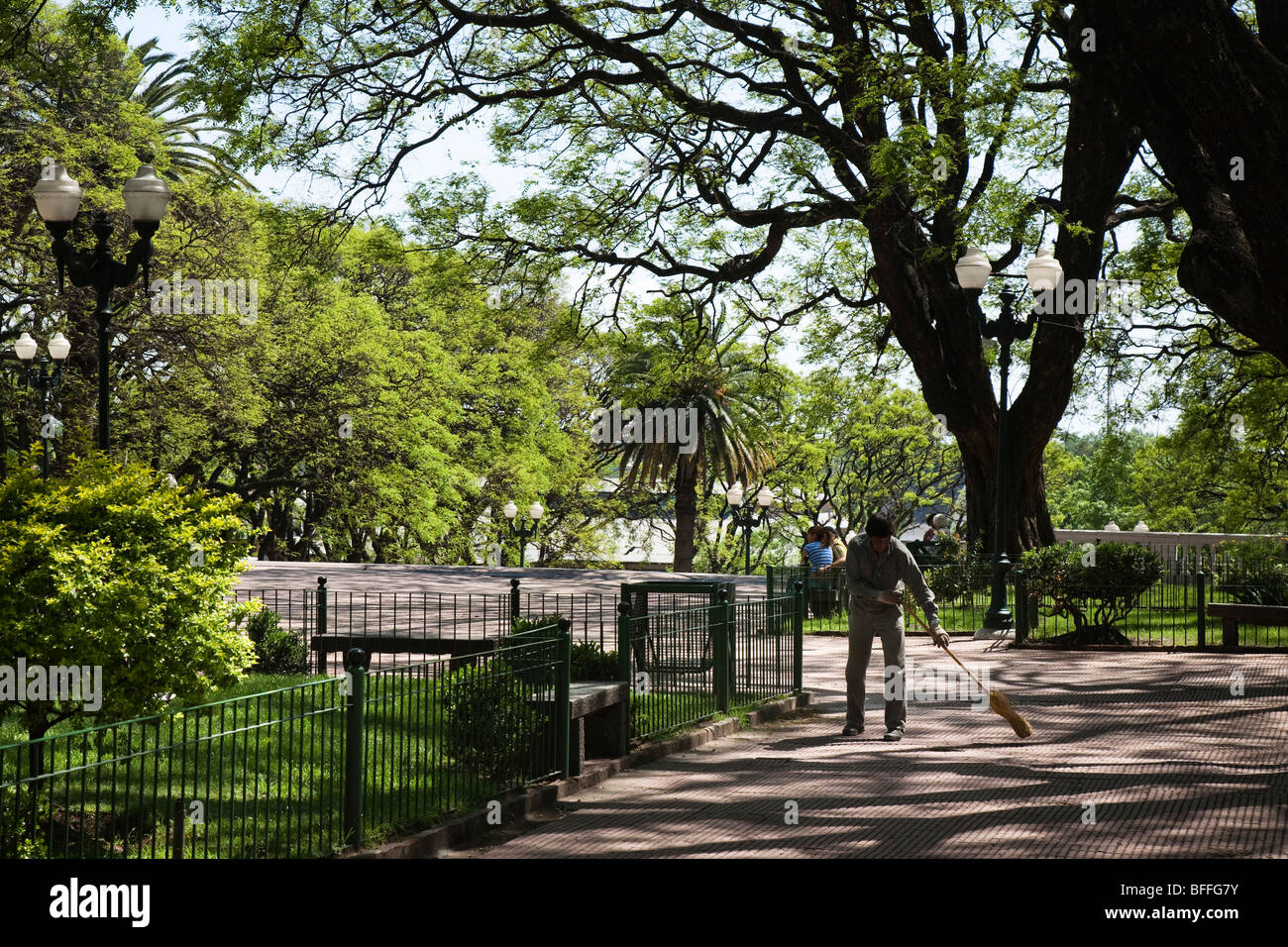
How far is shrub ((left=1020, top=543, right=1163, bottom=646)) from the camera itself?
61.2 ft

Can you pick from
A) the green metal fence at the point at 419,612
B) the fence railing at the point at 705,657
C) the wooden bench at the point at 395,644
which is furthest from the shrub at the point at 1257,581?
the wooden bench at the point at 395,644

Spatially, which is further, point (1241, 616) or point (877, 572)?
point (1241, 616)

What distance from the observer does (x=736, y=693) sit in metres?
12.8

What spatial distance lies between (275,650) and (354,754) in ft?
29.6

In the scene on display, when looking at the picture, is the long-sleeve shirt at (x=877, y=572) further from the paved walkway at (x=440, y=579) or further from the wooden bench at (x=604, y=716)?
the paved walkway at (x=440, y=579)

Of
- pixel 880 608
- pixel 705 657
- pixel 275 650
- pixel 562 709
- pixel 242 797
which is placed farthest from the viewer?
pixel 275 650

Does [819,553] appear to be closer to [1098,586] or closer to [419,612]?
[1098,586]

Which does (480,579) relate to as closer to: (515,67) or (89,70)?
(515,67)

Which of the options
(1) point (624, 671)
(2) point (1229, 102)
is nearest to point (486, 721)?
(1) point (624, 671)

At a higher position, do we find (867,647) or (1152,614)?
(867,647)

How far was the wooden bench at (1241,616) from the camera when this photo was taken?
16.8 meters

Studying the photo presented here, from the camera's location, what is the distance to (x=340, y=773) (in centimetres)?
858

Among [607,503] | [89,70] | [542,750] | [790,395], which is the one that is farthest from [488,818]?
[607,503]

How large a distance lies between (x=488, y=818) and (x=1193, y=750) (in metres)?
6.14
